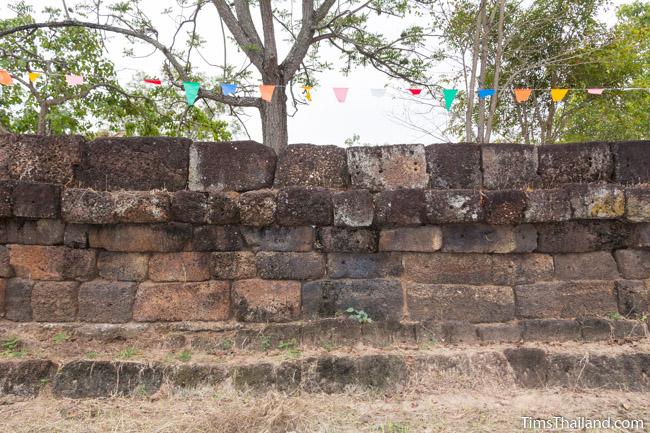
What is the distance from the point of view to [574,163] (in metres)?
4.62

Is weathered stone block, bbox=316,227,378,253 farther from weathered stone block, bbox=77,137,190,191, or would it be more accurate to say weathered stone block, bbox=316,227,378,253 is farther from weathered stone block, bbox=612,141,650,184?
weathered stone block, bbox=612,141,650,184

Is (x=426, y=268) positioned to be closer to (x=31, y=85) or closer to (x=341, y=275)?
(x=341, y=275)

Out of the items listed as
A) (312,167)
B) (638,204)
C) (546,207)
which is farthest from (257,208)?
(638,204)

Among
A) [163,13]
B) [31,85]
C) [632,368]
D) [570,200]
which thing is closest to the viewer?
[632,368]

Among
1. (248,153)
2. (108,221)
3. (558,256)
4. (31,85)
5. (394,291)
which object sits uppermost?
(31,85)

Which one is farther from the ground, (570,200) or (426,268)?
(570,200)

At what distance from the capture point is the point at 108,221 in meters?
4.26

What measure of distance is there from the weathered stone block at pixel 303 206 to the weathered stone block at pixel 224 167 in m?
0.41

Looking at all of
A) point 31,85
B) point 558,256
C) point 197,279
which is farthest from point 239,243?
point 31,85

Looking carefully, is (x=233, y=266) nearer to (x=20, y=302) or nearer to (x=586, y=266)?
(x=20, y=302)

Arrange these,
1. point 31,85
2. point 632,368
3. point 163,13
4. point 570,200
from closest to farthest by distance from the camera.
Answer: point 632,368, point 570,200, point 31,85, point 163,13

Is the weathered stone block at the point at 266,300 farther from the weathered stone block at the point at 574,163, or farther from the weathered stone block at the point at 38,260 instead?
the weathered stone block at the point at 574,163

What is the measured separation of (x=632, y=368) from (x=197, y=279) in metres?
3.99

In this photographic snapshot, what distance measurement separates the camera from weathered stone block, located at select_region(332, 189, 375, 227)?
169 inches
